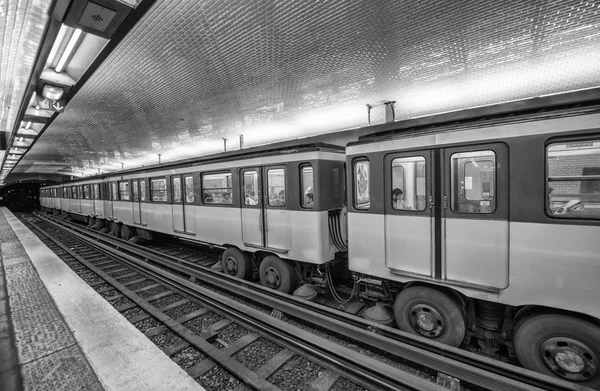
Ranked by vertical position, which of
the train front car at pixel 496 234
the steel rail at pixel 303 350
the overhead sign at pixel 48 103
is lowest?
the steel rail at pixel 303 350

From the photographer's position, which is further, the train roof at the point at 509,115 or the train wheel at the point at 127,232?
the train wheel at the point at 127,232

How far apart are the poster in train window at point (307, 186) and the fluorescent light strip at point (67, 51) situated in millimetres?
3689

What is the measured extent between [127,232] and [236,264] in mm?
7892

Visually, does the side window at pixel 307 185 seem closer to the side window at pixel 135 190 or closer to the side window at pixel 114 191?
the side window at pixel 135 190

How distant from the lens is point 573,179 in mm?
2637

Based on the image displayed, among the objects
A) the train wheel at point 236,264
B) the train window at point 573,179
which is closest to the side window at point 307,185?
the train wheel at point 236,264

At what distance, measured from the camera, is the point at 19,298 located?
14.7ft

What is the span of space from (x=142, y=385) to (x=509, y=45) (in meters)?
5.77

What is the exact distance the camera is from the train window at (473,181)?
3176 mm

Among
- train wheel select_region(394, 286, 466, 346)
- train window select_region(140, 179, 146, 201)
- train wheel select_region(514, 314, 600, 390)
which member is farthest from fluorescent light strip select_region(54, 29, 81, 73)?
train wheel select_region(514, 314, 600, 390)

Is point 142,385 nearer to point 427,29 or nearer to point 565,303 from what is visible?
point 565,303

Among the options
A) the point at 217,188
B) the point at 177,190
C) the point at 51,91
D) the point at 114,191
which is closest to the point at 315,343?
the point at 217,188

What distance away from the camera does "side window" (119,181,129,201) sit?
A: 10969mm

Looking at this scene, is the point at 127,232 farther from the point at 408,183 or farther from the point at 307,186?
the point at 408,183
